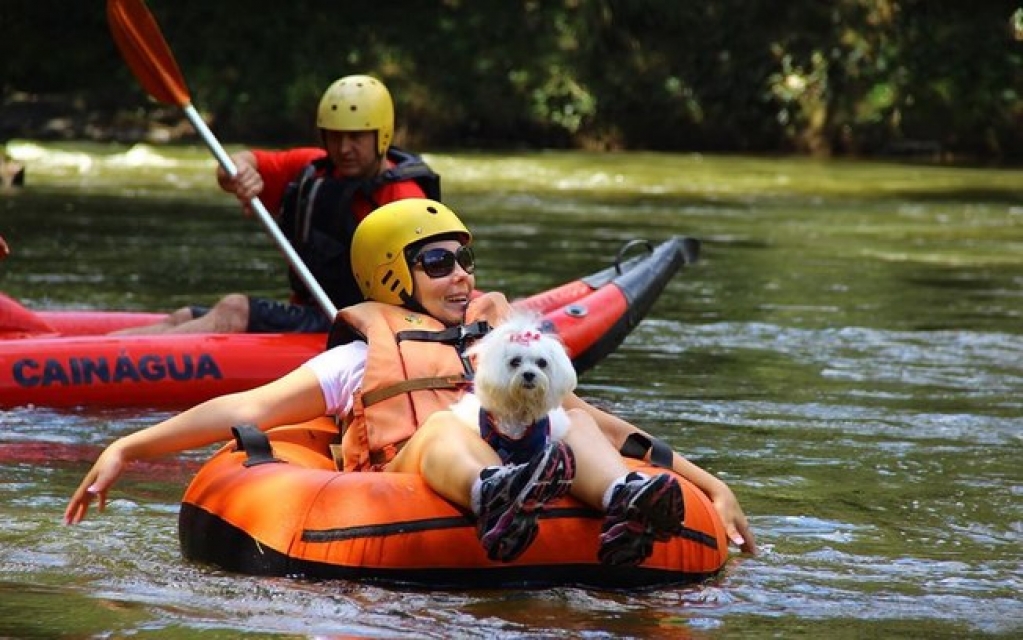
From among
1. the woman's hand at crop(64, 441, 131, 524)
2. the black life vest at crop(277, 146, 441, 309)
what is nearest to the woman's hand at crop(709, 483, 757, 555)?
the woman's hand at crop(64, 441, 131, 524)

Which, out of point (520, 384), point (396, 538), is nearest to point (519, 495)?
point (520, 384)

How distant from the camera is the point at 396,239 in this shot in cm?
448

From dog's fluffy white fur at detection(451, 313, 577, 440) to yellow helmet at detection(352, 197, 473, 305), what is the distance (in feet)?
2.02

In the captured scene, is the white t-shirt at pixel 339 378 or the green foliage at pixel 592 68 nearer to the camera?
the white t-shirt at pixel 339 378

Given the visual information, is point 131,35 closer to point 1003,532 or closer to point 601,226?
point 1003,532

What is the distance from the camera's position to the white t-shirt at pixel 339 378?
4.42 meters

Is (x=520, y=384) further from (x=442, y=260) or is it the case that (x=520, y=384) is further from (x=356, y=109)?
(x=356, y=109)

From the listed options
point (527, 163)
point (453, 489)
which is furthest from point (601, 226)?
point (453, 489)

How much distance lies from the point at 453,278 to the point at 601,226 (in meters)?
8.97

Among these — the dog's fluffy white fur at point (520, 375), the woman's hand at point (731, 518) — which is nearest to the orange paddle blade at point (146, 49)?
the woman's hand at point (731, 518)

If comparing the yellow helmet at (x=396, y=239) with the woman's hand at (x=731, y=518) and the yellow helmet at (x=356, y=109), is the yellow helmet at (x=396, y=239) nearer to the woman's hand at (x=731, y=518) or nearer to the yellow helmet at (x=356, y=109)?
the woman's hand at (x=731, y=518)

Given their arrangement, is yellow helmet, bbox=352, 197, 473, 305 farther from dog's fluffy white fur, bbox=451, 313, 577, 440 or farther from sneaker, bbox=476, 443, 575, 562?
sneaker, bbox=476, 443, 575, 562

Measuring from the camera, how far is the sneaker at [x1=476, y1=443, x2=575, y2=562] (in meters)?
3.73

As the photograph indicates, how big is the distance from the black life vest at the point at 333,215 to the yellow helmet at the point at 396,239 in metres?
1.93
